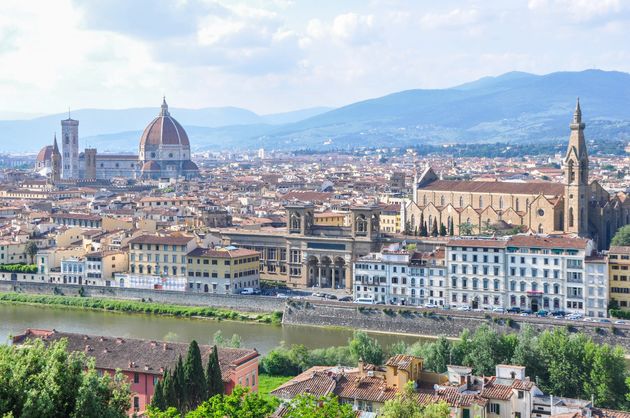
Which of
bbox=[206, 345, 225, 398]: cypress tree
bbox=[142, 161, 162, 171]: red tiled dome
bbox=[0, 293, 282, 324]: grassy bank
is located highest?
bbox=[142, 161, 162, 171]: red tiled dome

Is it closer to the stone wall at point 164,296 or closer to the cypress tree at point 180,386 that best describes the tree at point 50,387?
the cypress tree at point 180,386

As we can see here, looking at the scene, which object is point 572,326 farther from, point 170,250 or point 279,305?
point 170,250

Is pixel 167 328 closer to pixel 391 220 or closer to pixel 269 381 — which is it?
pixel 269 381

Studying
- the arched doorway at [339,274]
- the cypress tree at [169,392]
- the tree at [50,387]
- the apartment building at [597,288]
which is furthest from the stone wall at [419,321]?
the tree at [50,387]

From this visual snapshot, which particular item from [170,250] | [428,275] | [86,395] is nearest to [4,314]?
[170,250]

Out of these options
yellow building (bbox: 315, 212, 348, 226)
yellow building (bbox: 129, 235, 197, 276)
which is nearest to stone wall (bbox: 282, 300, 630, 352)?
yellow building (bbox: 129, 235, 197, 276)

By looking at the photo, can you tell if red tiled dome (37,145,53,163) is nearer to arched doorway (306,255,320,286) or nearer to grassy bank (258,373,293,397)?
arched doorway (306,255,320,286)
